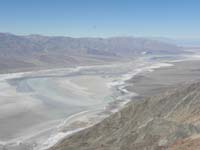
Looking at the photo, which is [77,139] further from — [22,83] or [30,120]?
[22,83]

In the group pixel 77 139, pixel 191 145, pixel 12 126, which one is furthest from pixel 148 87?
pixel 191 145

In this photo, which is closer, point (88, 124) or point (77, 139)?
point (77, 139)

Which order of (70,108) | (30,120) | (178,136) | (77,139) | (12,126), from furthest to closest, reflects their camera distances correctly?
(70,108)
(30,120)
(12,126)
(77,139)
(178,136)

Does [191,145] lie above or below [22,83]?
above

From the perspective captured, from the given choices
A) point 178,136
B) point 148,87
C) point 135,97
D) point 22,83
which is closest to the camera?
point 178,136

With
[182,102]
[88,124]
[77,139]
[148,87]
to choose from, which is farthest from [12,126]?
[148,87]

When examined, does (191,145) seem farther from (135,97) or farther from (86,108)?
(135,97)
